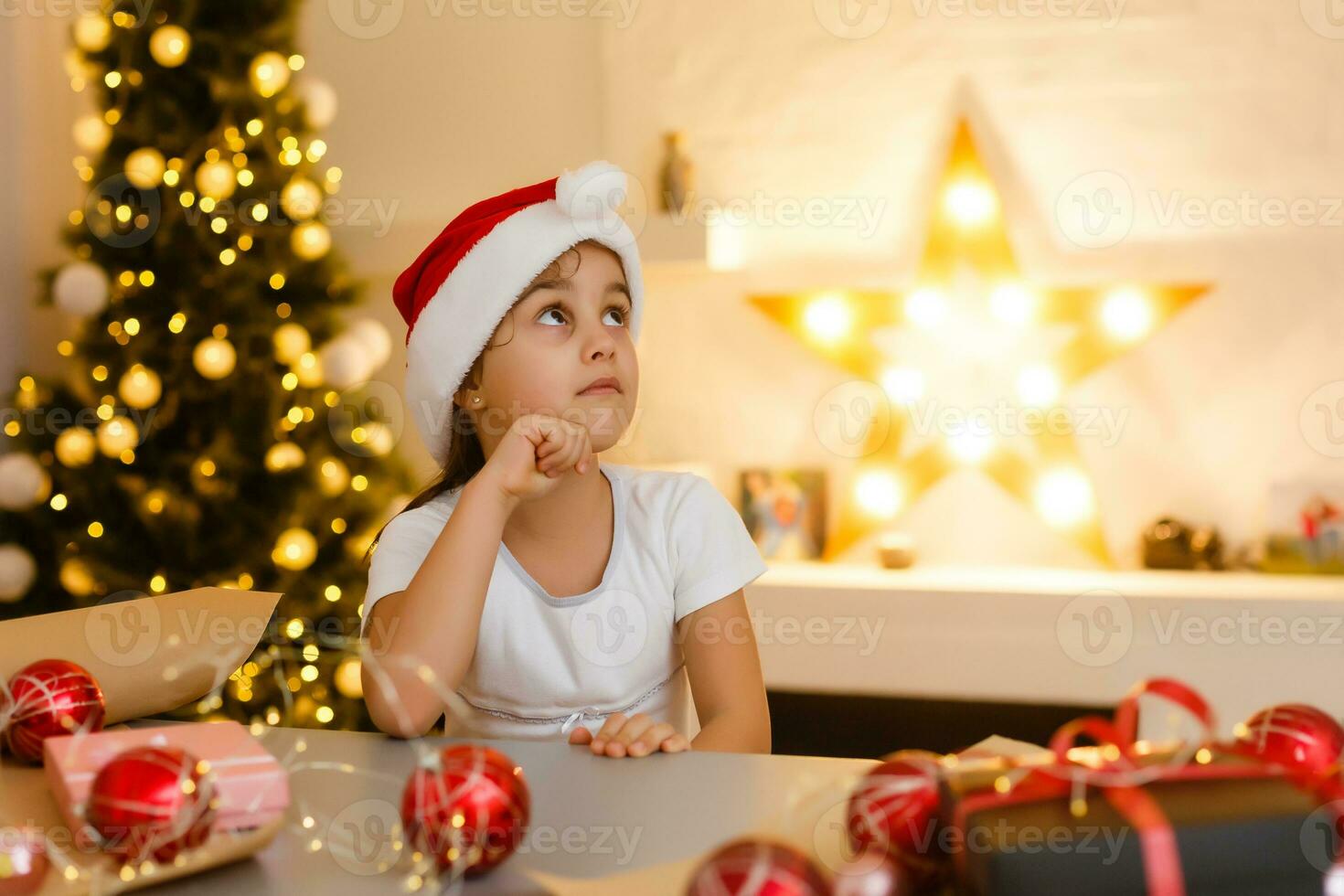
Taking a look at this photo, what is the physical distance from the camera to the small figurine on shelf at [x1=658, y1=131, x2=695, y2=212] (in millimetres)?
3096

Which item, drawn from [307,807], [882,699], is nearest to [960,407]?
[882,699]

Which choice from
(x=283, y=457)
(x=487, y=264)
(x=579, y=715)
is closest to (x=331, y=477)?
(x=283, y=457)

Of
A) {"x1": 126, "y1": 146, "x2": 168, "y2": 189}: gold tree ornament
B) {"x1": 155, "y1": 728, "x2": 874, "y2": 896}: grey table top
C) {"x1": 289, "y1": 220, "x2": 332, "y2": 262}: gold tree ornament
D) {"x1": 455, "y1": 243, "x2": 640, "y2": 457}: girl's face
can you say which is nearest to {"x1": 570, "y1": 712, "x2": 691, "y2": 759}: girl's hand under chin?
{"x1": 155, "y1": 728, "x2": 874, "y2": 896}: grey table top

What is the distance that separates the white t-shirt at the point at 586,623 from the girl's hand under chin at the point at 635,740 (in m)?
0.40

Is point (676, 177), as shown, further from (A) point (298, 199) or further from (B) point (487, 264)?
(B) point (487, 264)

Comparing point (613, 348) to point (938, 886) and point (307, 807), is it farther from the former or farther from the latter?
point (938, 886)

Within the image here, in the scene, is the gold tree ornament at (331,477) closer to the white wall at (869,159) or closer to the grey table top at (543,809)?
the white wall at (869,159)

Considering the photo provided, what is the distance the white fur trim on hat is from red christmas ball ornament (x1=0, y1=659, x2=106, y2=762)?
0.66m

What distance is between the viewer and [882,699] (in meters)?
2.87

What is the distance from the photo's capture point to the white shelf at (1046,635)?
246 cm

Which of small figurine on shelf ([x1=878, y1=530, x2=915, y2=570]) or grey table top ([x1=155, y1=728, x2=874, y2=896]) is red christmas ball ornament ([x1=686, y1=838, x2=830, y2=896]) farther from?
small figurine on shelf ([x1=878, y1=530, x2=915, y2=570])

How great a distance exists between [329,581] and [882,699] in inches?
53.5

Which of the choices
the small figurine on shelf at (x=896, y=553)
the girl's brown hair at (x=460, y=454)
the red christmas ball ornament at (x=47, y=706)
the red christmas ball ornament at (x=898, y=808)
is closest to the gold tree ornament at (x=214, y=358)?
the girl's brown hair at (x=460, y=454)

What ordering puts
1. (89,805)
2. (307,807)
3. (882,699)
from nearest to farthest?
1. (89,805)
2. (307,807)
3. (882,699)
